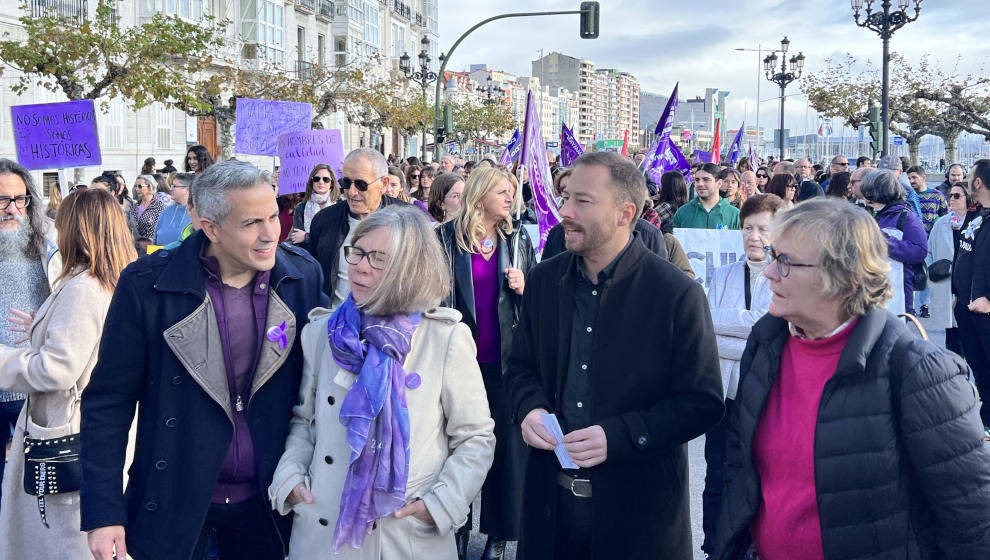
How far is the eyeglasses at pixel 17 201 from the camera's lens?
446cm

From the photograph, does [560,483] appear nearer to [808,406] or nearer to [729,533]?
[729,533]

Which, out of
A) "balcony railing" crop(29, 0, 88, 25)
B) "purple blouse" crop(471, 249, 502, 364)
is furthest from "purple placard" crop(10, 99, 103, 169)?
"balcony railing" crop(29, 0, 88, 25)

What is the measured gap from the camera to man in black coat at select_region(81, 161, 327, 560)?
2.86 meters

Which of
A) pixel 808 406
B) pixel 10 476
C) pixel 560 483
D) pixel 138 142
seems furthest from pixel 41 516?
pixel 138 142

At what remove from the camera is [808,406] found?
2.55 metres

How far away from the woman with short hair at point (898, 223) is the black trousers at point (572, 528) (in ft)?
16.4

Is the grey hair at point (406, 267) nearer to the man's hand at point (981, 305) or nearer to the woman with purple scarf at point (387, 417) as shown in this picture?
the woman with purple scarf at point (387, 417)

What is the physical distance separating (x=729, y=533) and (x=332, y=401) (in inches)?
53.4

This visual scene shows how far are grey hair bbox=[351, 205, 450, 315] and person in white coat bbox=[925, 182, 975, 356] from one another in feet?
21.6

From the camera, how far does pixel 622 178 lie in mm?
3176

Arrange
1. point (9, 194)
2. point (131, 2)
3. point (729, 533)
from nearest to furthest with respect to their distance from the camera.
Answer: point (729, 533)
point (9, 194)
point (131, 2)

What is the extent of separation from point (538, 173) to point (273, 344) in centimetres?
514

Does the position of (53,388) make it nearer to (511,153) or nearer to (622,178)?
(622,178)

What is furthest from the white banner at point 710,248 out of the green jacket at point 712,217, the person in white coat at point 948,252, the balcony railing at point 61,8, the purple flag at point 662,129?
the balcony railing at point 61,8
